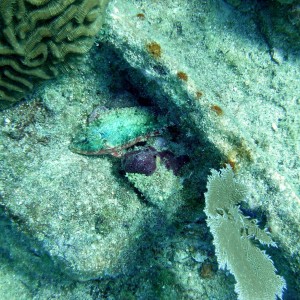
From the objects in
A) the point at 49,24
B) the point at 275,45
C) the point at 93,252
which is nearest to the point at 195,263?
the point at 93,252

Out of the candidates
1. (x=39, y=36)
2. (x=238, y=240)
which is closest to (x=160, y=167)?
(x=238, y=240)

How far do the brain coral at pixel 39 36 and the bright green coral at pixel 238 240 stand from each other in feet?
6.76

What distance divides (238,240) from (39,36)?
3028 millimetres

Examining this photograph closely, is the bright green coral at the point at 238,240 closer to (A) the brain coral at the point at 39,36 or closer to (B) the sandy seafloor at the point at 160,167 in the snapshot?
(B) the sandy seafloor at the point at 160,167

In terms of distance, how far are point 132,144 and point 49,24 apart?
160cm

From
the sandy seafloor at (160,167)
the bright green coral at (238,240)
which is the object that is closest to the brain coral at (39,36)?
the sandy seafloor at (160,167)

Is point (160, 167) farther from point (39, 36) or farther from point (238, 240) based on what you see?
point (39, 36)

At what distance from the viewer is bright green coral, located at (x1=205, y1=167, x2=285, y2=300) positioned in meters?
3.08

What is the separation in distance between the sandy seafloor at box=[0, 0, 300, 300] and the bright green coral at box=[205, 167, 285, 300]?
18cm

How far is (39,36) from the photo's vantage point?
9.98 ft

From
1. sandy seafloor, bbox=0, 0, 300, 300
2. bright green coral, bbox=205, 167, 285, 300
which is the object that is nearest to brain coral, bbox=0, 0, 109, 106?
sandy seafloor, bbox=0, 0, 300, 300

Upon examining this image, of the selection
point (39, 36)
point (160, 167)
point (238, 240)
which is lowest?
point (160, 167)

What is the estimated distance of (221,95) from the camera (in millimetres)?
3914

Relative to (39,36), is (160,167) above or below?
below
